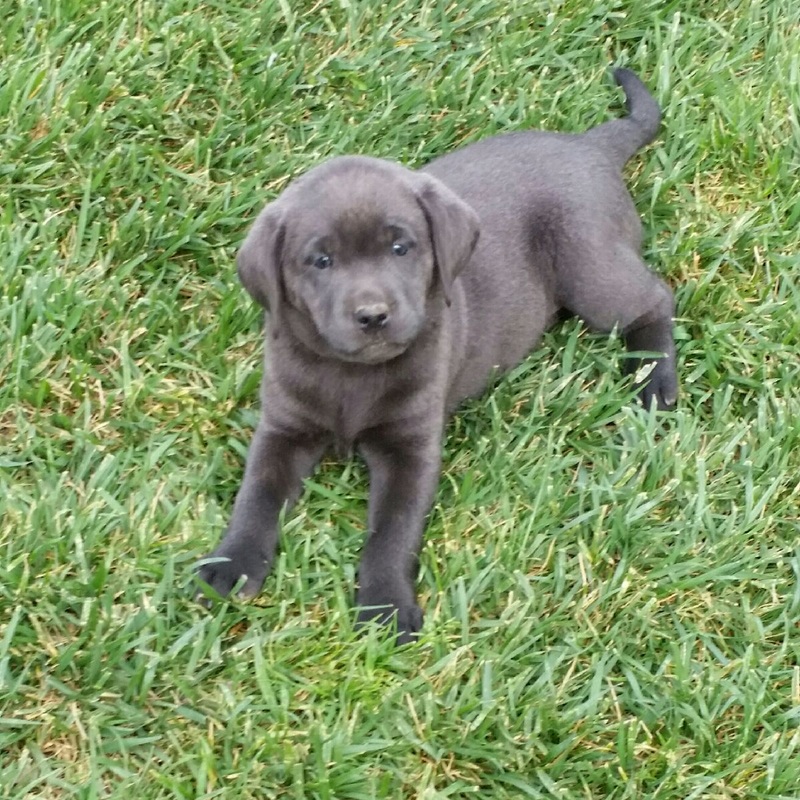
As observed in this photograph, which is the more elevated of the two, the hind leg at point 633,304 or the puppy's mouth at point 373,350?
the puppy's mouth at point 373,350

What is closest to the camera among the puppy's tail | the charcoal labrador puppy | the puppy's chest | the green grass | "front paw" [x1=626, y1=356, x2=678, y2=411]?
the green grass

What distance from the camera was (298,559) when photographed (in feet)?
10.2

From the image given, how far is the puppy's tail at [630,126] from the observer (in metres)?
3.99

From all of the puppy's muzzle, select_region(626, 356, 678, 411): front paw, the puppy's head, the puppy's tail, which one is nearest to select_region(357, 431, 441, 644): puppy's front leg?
the puppy's head

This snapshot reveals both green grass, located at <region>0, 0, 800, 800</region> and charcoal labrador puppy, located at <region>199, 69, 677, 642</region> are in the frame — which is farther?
charcoal labrador puppy, located at <region>199, 69, 677, 642</region>

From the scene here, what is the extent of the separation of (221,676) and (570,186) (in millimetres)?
1935

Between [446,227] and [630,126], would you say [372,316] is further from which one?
[630,126]

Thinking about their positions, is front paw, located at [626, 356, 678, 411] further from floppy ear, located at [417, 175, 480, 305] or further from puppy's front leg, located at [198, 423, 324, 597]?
puppy's front leg, located at [198, 423, 324, 597]

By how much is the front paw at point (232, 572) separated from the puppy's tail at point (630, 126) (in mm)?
1942

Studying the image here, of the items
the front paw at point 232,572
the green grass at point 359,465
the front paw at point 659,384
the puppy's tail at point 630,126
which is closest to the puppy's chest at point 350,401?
the green grass at point 359,465

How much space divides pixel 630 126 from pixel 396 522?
1857 millimetres

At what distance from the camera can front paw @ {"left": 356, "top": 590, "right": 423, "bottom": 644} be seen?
2.91m

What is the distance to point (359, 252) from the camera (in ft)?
9.77

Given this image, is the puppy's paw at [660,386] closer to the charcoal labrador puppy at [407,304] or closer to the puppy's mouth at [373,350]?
the charcoal labrador puppy at [407,304]
